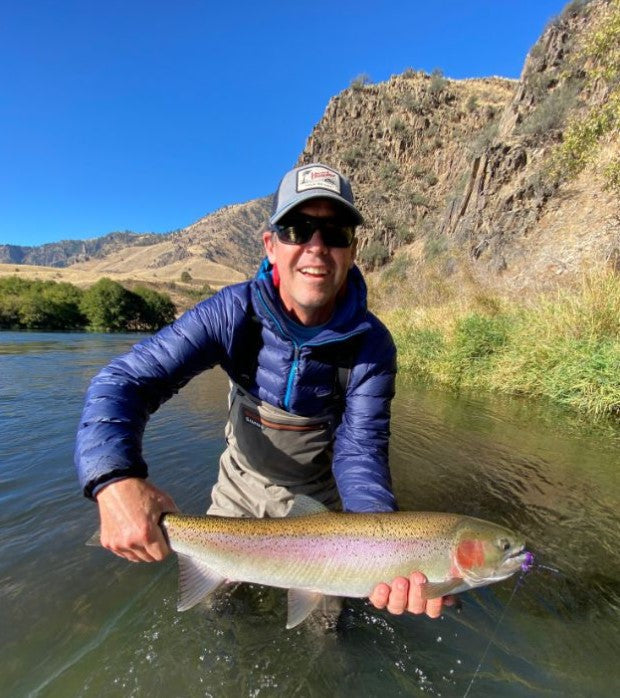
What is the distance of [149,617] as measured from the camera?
2.82m

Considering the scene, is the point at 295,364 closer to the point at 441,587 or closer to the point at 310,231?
the point at 310,231

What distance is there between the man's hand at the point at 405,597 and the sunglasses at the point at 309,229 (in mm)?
1735

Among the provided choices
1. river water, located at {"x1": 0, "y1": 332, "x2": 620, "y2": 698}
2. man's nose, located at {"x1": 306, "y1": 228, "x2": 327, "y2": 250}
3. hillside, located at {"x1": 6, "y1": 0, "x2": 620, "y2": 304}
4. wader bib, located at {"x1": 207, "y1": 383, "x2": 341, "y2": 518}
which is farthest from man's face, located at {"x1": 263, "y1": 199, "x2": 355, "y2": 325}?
hillside, located at {"x1": 6, "y1": 0, "x2": 620, "y2": 304}

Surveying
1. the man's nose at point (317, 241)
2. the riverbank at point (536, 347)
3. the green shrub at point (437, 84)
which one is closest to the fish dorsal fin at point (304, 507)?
the man's nose at point (317, 241)

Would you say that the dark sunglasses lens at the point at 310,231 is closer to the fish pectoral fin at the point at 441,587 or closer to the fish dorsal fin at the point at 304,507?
the fish dorsal fin at the point at 304,507

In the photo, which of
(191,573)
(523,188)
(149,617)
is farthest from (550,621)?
(523,188)

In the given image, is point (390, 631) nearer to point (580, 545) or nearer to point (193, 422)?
point (580, 545)

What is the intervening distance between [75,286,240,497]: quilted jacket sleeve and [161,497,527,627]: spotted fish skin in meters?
0.37

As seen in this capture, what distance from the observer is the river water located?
2.34 meters

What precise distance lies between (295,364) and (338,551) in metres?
1.08

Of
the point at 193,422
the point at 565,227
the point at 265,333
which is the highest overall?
the point at 565,227

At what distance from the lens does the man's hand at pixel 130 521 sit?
172 centimetres

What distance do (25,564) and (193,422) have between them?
4.64 metres

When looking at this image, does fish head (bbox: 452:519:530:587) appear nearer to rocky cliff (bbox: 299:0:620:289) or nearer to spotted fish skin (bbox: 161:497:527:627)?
spotted fish skin (bbox: 161:497:527:627)
